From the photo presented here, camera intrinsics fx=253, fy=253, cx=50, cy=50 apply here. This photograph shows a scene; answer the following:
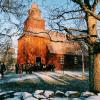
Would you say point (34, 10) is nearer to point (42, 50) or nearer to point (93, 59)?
point (93, 59)

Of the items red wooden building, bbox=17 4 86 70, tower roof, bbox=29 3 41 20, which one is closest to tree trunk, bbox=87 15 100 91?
tower roof, bbox=29 3 41 20

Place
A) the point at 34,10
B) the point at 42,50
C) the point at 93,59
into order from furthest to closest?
the point at 42,50 → the point at 34,10 → the point at 93,59

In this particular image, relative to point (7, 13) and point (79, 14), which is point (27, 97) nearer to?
point (79, 14)

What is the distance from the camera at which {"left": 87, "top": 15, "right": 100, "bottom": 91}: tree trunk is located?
1508cm

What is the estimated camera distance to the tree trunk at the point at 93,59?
1508 cm

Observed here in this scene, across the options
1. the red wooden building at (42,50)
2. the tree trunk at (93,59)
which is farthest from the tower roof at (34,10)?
the tree trunk at (93,59)

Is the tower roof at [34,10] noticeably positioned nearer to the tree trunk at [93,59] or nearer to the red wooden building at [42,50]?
the red wooden building at [42,50]

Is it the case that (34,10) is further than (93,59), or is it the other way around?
(34,10)

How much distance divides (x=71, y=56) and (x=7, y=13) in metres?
38.8

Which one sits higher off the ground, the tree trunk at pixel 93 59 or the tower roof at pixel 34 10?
the tower roof at pixel 34 10

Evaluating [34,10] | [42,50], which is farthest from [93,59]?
[42,50]

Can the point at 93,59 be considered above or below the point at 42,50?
below

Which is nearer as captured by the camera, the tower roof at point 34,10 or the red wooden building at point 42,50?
the tower roof at point 34,10

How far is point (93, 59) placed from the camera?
15250 mm
